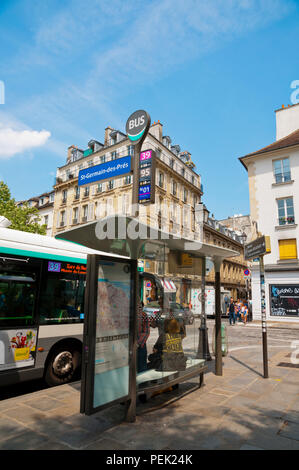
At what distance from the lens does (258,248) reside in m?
7.14

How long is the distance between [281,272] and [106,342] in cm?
2147

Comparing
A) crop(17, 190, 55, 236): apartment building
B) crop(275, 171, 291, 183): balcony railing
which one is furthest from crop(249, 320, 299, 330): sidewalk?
crop(17, 190, 55, 236): apartment building

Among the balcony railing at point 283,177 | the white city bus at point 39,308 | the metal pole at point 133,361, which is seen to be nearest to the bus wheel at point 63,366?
the white city bus at point 39,308

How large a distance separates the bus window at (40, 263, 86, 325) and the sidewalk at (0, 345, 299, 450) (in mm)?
1351

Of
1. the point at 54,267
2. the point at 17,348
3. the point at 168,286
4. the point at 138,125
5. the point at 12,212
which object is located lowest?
the point at 17,348

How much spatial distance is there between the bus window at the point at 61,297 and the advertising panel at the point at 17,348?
0.39 metres

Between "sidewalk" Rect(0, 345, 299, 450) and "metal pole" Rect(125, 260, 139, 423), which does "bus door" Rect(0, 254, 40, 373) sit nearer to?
"sidewalk" Rect(0, 345, 299, 450)

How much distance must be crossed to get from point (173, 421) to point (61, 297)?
3.47 meters

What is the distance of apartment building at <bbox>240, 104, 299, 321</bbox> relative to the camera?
2255 cm

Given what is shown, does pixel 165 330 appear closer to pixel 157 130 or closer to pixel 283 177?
pixel 283 177

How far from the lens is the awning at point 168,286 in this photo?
17.9 ft

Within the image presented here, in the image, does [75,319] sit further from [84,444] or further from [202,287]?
[84,444]

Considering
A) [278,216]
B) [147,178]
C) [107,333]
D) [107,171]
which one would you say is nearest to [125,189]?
[278,216]
